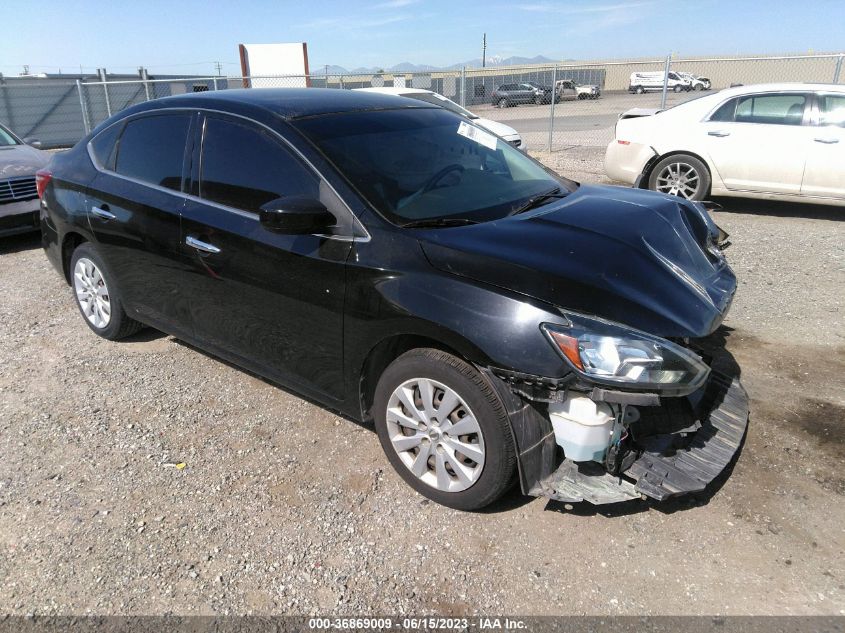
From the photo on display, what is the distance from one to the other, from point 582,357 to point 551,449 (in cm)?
47

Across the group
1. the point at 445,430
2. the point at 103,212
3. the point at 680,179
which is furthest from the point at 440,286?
the point at 680,179

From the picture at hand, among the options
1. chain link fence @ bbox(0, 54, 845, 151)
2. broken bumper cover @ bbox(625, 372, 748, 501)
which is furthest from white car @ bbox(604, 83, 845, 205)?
broken bumper cover @ bbox(625, 372, 748, 501)

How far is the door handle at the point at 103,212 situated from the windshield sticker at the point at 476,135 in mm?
2305

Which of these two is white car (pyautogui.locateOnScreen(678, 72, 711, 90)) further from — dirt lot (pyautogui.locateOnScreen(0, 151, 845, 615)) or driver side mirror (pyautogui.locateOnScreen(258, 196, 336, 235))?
driver side mirror (pyautogui.locateOnScreen(258, 196, 336, 235))

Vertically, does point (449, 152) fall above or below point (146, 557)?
above

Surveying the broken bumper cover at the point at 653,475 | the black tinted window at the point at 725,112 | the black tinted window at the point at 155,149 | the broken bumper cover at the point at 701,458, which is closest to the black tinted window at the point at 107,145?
the black tinted window at the point at 155,149

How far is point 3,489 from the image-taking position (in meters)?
3.14

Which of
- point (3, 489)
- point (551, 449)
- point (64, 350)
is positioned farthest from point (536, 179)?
point (64, 350)

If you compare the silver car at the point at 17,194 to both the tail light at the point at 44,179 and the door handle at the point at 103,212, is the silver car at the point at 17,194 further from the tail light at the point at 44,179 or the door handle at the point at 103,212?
the door handle at the point at 103,212

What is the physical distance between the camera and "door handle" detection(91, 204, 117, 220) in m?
4.17

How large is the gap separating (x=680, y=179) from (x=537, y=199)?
5.94 meters

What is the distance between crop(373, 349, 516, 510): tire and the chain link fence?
37.4 ft

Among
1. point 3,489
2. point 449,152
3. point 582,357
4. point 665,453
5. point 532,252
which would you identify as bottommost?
point 3,489

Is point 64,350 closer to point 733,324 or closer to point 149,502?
point 149,502
